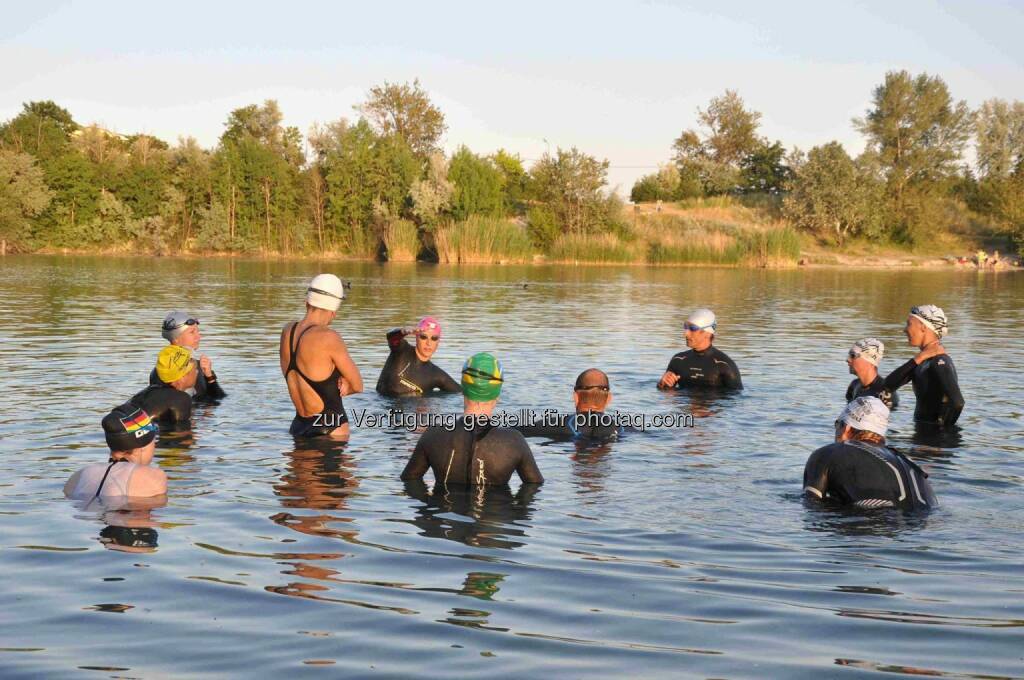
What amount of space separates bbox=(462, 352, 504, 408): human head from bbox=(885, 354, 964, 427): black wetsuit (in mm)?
6148

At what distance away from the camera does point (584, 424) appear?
38.8 ft

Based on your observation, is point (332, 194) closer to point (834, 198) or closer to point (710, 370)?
point (834, 198)

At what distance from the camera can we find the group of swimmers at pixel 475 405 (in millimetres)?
8570

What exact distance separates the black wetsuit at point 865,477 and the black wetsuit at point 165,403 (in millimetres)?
7060

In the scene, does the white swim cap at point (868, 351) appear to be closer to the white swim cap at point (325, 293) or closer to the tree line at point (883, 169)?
the white swim cap at point (325, 293)

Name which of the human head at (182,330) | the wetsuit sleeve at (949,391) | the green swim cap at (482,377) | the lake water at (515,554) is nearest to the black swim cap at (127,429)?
the lake water at (515,554)

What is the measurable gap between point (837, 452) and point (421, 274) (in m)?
44.9

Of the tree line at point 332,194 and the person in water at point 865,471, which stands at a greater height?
the tree line at point 332,194

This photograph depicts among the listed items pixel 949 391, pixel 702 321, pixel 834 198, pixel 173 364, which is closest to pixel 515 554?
pixel 173 364

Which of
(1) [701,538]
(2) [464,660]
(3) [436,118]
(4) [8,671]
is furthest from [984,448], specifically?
(3) [436,118]

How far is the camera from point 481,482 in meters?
8.99

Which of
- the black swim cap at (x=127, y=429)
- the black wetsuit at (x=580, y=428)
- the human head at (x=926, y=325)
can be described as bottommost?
the black wetsuit at (x=580, y=428)

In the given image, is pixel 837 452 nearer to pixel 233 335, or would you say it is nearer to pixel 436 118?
pixel 233 335

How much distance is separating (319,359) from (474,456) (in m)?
2.53
